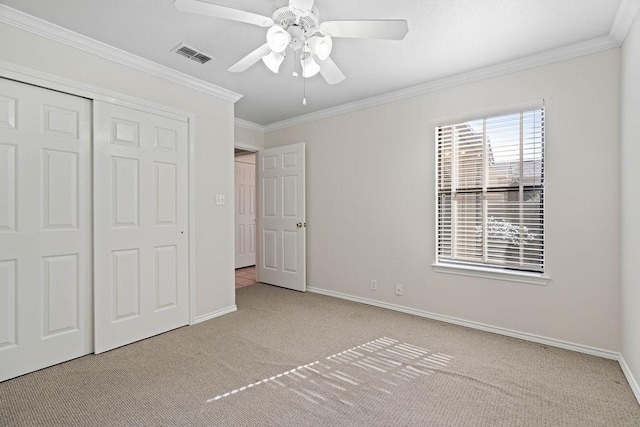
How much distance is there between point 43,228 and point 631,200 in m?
4.06

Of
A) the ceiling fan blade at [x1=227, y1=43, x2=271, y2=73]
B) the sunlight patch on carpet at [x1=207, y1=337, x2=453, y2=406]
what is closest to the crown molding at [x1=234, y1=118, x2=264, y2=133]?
the ceiling fan blade at [x1=227, y1=43, x2=271, y2=73]

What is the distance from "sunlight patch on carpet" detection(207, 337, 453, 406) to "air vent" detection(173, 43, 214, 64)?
259 centimetres

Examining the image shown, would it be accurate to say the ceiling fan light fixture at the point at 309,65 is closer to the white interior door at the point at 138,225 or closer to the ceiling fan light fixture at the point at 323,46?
the ceiling fan light fixture at the point at 323,46

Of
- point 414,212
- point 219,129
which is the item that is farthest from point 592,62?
point 219,129

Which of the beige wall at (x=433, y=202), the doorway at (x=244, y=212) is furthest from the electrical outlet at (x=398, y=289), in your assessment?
the doorway at (x=244, y=212)

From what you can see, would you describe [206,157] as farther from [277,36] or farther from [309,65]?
[277,36]

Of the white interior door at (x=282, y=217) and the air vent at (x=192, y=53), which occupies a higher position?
the air vent at (x=192, y=53)

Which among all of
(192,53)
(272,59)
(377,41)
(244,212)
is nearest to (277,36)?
(272,59)

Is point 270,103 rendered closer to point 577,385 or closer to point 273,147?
point 273,147

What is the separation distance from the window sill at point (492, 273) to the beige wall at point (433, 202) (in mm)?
47

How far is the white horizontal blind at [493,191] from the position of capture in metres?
2.81

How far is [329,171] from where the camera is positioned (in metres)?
4.26

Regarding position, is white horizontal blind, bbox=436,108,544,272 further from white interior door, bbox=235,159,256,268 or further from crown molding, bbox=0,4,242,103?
white interior door, bbox=235,159,256,268

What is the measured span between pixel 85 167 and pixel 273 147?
2.71 meters
